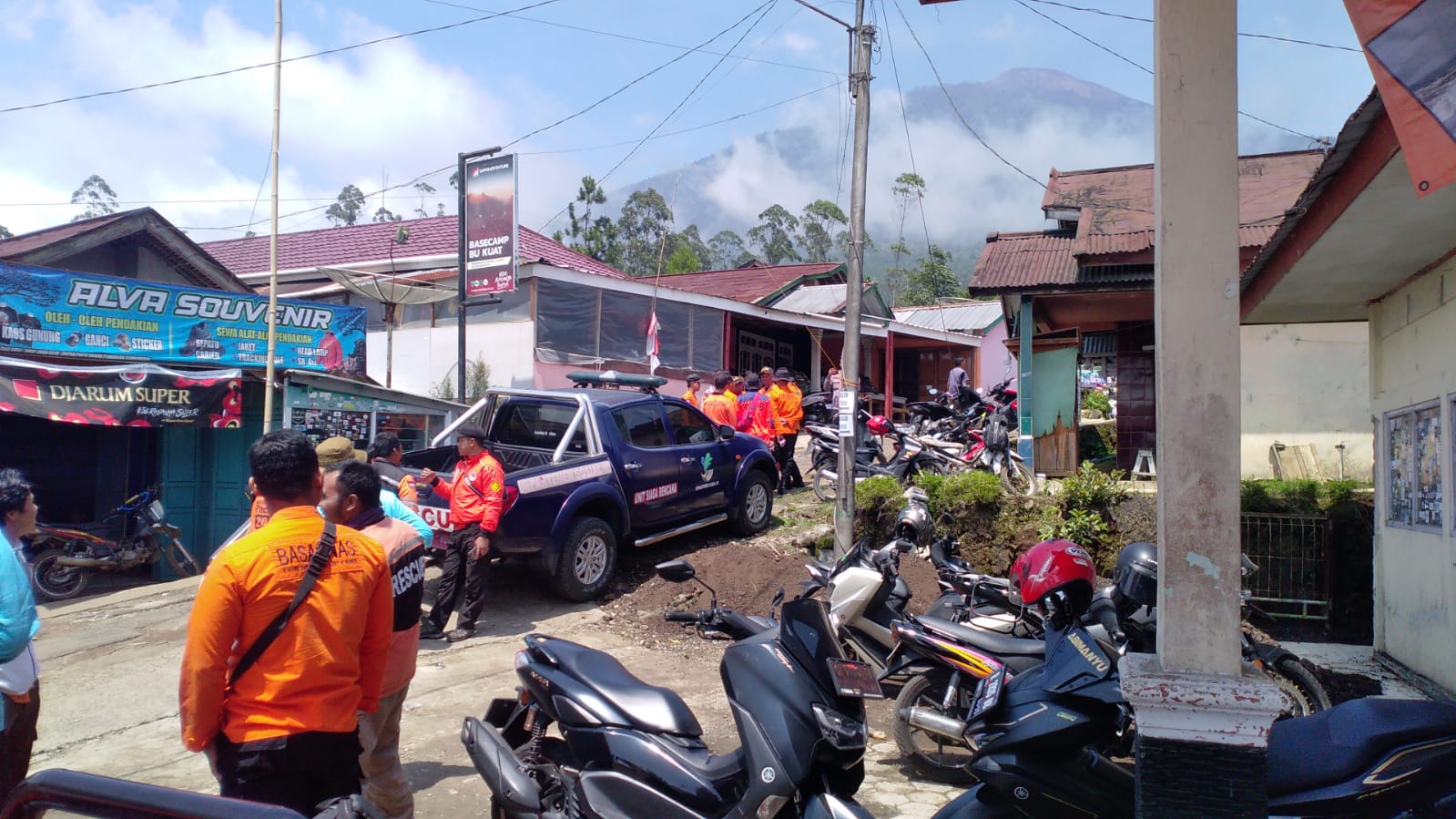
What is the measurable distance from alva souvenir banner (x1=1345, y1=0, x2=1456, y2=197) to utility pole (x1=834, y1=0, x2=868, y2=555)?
6.63 m

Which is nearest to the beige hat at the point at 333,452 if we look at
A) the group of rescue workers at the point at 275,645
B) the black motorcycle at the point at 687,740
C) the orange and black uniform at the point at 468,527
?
the group of rescue workers at the point at 275,645

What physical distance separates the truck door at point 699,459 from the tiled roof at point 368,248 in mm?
8730

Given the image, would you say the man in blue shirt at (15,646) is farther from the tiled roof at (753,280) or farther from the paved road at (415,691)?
the tiled roof at (753,280)

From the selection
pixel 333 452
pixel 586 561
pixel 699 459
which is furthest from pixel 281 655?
pixel 699 459

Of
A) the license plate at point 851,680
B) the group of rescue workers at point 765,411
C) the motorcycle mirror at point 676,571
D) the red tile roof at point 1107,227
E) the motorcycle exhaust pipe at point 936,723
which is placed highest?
the red tile roof at point 1107,227

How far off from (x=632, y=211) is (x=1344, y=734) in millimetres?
42418

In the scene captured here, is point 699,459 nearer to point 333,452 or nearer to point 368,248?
point 333,452

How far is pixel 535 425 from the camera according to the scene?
9.23 m

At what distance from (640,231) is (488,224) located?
31.5m

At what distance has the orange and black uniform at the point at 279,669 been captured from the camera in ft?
8.95

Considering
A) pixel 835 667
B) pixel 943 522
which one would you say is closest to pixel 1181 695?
pixel 835 667

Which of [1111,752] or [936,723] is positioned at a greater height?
[1111,752]

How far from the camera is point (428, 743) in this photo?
5559 millimetres

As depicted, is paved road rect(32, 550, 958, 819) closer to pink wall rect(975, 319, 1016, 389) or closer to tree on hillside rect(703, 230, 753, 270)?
pink wall rect(975, 319, 1016, 389)
